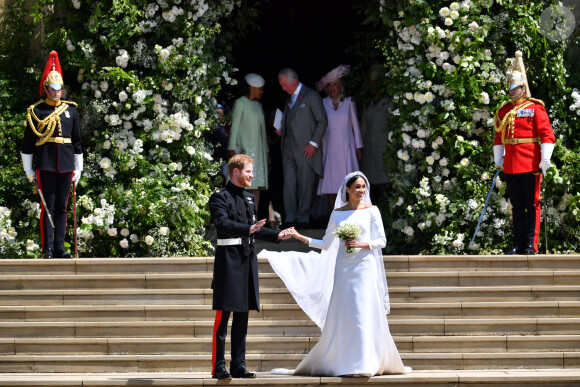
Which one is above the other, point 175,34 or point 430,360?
point 175,34

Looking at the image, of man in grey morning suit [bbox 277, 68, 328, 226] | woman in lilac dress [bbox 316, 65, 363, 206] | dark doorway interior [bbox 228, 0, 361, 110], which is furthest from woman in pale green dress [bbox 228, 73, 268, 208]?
dark doorway interior [bbox 228, 0, 361, 110]

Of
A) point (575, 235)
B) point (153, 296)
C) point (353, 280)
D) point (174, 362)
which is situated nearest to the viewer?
point (353, 280)

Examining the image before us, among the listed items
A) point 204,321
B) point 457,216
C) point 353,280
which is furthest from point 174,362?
point 457,216

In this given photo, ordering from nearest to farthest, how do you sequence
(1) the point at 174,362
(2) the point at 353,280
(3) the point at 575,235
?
(2) the point at 353,280, (1) the point at 174,362, (3) the point at 575,235

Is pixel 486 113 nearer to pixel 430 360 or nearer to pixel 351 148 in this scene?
pixel 351 148

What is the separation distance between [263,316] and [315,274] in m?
0.65

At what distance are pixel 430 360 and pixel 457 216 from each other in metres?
2.96

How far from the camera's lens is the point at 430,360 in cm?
837

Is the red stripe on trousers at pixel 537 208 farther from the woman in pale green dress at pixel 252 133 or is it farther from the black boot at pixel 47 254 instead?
the black boot at pixel 47 254

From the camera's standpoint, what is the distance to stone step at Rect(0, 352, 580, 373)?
837 centimetres

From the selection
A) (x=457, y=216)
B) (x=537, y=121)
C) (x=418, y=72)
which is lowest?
(x=457, y=216)

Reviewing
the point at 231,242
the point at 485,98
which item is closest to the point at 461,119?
the point at 485,98

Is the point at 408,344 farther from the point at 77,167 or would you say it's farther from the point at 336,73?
the point at 336,73

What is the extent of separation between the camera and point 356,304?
7809mm
